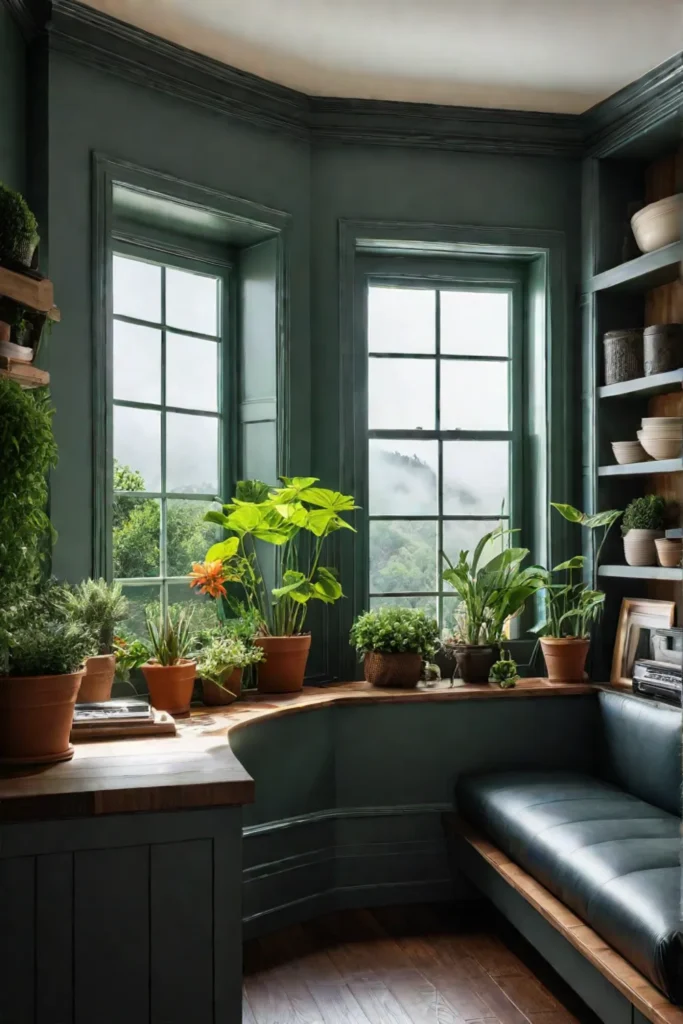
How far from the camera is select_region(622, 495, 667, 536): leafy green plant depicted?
391 cm

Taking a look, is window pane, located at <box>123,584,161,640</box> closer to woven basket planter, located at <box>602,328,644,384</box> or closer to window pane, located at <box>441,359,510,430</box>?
window pane, located at <box>441,359,510,430</box>

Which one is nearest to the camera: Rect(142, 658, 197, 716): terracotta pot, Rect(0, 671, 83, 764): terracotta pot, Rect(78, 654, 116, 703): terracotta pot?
Rect(0, 671, 83, 764): terracotta pot


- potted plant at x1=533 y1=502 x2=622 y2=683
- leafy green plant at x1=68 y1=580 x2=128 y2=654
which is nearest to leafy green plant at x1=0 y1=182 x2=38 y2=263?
leafy green plant at x1=68 y1=580 x2=128 y2=654

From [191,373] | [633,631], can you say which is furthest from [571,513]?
[191,373]

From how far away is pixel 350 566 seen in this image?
4066mm

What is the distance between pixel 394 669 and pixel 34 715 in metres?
1.77

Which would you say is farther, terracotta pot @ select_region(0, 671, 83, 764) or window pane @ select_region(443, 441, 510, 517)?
window pane @ select_region(443, 441, 510, 517)

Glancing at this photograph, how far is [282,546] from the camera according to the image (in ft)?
12.7

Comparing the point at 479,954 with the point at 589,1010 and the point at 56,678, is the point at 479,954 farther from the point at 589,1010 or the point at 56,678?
the point at 56,678

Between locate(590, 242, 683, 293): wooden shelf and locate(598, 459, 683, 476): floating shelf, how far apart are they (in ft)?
2.32

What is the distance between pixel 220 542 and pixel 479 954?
1735 mm

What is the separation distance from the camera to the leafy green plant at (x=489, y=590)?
396 cm

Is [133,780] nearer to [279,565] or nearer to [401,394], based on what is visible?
[279,565]

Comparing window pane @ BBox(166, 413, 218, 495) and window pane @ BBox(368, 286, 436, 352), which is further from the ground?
window pane @ BBox(368, 286, 436, 352)
